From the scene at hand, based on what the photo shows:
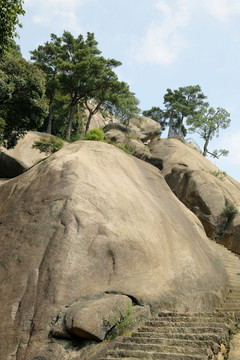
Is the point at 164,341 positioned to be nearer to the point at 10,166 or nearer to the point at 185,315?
the point at 185,315

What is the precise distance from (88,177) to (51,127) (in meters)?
25.6

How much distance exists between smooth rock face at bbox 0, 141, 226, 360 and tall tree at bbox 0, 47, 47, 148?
289 inches

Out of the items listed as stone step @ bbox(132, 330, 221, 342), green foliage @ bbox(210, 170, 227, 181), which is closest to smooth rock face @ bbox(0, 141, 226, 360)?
stone step @ bbox(132, 330, 221, 342)

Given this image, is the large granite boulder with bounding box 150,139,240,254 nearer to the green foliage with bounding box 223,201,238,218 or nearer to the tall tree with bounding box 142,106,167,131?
the green foliage with bounding box 223,201,238,218

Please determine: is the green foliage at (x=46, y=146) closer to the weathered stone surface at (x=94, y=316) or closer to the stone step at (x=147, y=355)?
the weathered stone surface at (x=94, y=316)

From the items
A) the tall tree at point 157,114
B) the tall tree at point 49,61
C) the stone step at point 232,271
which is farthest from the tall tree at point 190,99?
the stone step at point 232,271

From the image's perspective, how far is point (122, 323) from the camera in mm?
6832

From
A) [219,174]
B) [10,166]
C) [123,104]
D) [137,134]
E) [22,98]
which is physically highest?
[123,104]

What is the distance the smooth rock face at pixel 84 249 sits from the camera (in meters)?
7.02

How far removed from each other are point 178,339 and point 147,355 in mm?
772

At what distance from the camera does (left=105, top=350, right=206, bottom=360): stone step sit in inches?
208

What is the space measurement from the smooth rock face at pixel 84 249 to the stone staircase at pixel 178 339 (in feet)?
2.37

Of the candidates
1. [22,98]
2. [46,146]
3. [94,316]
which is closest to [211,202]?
[46,146]

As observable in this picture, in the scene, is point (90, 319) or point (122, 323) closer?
point (90, 319)
